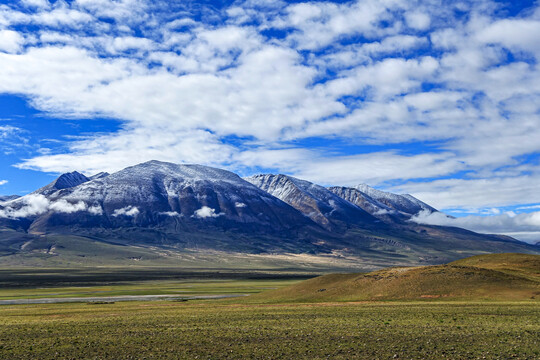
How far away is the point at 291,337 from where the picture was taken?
108 ft

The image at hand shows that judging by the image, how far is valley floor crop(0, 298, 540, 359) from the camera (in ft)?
88.8

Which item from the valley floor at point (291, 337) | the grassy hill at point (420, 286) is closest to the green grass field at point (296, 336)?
the valley floor at point (291, 337)

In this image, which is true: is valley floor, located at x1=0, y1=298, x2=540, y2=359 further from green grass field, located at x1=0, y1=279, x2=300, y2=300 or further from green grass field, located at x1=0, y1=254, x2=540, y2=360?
green grass field, located at x1=0, y1=279, x2=300, y2=300

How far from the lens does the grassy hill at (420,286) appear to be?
230 ft

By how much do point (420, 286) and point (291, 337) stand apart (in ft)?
160

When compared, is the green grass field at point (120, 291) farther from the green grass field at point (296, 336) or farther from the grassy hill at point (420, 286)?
the green grass field at point (296, 336)

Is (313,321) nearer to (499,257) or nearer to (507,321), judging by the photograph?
(507,321)

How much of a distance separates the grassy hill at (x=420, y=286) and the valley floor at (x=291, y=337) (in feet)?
77.1

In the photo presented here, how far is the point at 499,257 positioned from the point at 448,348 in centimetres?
10059

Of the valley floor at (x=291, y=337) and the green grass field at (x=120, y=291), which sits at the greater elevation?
the valley floor at (x=291, y=337)

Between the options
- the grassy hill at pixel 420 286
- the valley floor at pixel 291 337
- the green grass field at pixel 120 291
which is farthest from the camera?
the green grass field at pixel 120 291

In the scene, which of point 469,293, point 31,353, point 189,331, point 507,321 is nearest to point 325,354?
point 189,331

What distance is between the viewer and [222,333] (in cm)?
3575

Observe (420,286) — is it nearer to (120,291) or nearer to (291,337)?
(291,337)
